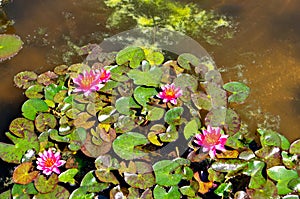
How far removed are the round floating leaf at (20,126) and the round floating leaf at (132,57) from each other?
2.29 ft

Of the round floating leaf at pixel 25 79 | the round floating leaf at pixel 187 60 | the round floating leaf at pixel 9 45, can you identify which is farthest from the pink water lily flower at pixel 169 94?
the round floating leaf at pixel 9 45

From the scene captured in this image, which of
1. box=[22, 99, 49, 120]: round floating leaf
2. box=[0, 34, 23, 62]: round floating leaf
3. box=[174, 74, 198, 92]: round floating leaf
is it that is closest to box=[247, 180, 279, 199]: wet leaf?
box=[174, 74, 198, 92]: round floating leaf

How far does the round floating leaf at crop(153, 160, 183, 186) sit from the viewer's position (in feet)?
7.46

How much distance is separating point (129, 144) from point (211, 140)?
1.52 ft

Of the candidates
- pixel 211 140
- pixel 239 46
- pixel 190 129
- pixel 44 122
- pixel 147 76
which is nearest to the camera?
pixel 211 140

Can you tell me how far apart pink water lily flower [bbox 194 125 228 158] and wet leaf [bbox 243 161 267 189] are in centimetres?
18

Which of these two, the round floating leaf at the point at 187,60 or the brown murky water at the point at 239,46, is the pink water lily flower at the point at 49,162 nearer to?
the brown murky water at the point at 239,46

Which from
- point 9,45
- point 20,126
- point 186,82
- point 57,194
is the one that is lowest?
point 57,194

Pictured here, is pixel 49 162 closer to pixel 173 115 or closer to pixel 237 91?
pixel 173 115

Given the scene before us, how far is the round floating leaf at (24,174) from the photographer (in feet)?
7.70

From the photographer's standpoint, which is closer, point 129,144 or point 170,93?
point 129,144

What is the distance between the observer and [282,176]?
2312 millimetres

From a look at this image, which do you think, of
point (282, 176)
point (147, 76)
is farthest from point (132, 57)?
point (282, 176)

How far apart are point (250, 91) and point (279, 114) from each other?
0.82 ft
